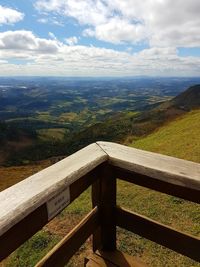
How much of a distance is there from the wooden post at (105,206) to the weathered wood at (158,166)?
0.65 feet

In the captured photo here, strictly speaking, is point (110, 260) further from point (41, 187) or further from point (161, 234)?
point (41, 187)

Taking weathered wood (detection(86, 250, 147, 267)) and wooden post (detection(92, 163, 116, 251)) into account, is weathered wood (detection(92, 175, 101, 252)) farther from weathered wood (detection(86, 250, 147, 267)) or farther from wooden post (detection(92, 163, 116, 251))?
weathered wood (detection(86, 250, 147, 267))

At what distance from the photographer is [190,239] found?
3.00 metres

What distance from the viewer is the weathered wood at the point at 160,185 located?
109 inches

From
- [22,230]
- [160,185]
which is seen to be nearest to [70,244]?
[22,230]

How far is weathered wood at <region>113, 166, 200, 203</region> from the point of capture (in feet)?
9.05

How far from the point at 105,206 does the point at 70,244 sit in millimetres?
608

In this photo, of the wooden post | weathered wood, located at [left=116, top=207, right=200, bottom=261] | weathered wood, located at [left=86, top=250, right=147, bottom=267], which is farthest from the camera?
weathered wood, located at [left=86, top=250, right=147, bottom=267]

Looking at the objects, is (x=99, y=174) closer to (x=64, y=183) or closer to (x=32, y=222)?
(x=64, y=183)

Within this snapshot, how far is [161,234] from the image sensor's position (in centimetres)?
318

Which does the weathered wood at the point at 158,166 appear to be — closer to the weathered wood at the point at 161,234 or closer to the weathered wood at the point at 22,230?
the weathered wood at the point at 161,234

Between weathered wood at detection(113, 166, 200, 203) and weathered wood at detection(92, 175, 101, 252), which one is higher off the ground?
weathered wood at detection(113, 166, 200, 203)

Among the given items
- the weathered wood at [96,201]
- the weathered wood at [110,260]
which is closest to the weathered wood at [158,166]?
the weathered wood at [96,201]

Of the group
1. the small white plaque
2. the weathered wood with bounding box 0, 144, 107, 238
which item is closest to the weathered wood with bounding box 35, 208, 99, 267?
the small white plaque
